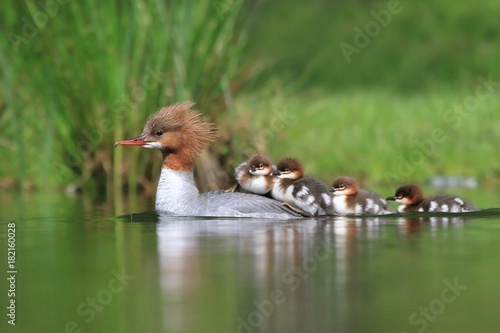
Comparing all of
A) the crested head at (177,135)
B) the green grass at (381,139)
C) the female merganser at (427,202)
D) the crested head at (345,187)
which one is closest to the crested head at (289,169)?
the crested head at (345,187)

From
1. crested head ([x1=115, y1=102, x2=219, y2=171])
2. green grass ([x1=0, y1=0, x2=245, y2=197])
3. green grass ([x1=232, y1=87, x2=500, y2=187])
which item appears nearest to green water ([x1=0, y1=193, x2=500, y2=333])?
crested head ([x1=115, y1=102, x2=219, y2=171])

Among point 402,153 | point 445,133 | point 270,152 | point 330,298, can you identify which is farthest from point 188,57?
point 330,298

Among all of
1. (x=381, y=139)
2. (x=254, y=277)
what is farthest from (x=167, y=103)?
(x=254, y=277)

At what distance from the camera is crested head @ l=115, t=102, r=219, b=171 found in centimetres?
890

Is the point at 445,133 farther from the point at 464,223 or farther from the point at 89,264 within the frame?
the point at 89,264

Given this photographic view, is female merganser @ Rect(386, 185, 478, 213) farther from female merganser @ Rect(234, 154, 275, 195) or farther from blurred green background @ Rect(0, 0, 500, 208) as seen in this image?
blurred green background @ Rect(0, 0, 500, 208)

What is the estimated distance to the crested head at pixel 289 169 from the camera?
30.1 feet

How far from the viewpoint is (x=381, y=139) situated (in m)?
13.3

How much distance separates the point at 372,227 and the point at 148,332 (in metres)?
3.72

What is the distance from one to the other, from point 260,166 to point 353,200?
0.84m

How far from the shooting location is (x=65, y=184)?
11.8m

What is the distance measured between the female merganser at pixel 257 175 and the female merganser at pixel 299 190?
0.06 metres

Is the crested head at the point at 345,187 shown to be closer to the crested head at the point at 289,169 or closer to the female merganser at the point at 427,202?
the crested head at the point at 289,169

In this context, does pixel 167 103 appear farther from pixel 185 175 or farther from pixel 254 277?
pixel 254 277
